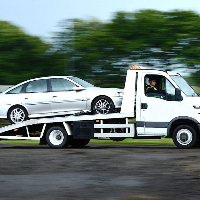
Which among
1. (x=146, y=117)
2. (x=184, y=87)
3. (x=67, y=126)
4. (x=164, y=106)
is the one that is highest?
(x=184, y=87)

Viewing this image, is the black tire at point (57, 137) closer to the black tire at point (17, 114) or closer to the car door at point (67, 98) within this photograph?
the car door at point (67, 98)

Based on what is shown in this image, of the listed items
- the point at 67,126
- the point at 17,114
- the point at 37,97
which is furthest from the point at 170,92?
the point at 17,114

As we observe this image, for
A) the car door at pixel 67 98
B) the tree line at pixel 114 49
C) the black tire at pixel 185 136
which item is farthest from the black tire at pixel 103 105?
the tree line at pixel 114 49

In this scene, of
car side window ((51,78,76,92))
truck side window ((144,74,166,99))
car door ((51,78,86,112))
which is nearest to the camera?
truck side window ((144,74,166,99))

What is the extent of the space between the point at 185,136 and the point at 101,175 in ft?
20.7

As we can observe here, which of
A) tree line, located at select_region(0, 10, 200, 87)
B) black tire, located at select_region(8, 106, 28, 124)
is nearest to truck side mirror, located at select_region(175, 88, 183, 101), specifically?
black tire, located at select_region(8, 106, 28, 124)

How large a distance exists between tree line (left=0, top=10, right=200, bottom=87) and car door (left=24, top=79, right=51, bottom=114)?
84.5 feet

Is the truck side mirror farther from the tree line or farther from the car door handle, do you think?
the tree line

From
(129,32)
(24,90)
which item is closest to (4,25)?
(129,32)

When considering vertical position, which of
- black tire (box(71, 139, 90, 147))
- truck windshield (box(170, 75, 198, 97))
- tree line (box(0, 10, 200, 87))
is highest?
tree line (box(0, 10, 200, 87))

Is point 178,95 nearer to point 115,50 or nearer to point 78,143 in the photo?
point 78,143

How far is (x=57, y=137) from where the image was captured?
17.5m

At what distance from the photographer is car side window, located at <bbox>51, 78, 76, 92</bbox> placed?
17188mm

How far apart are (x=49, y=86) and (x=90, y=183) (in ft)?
27.1
